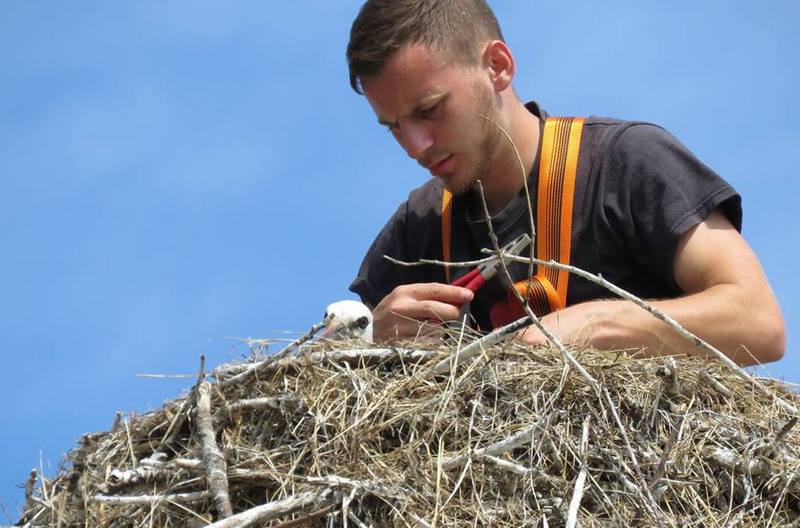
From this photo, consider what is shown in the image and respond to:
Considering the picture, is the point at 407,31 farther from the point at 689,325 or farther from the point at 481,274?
the point at 689,325

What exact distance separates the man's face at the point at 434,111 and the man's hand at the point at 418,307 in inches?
33.6

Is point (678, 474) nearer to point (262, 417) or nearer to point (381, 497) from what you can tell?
point (381, 497)

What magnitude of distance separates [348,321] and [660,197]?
4.09ft

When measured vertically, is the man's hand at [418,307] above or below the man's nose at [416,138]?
below

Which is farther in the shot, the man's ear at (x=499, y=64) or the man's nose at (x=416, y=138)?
the man's ear at (x=499, y=64)

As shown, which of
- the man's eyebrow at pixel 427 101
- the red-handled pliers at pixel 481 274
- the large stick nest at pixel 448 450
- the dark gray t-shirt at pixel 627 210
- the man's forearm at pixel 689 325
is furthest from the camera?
the man's eyebrow at pixel 427 101

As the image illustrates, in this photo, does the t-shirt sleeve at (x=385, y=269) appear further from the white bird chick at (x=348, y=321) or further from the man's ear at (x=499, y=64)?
the white bird chick at (x=348, y=321)

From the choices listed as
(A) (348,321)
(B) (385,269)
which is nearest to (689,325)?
(A) (348,321)

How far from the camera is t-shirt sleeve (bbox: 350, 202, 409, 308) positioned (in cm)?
500

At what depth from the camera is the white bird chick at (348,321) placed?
3840mm

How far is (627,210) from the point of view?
168 inches

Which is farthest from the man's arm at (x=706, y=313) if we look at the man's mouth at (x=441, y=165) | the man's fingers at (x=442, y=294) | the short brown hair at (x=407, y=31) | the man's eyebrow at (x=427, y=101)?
the short brown hair at (x=407, y=31)

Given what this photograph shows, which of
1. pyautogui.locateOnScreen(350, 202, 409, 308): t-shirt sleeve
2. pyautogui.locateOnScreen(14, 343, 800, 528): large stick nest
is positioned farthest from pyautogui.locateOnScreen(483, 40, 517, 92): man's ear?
pyautogui.locateOnScreen(14, 343, 800, 528): large stick nest

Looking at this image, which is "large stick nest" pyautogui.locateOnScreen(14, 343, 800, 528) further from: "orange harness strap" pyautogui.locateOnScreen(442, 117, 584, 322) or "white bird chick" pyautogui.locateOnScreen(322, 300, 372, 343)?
"orange harness strap" pyautogui.locateOnScreen(442, 117, 584, 322)
